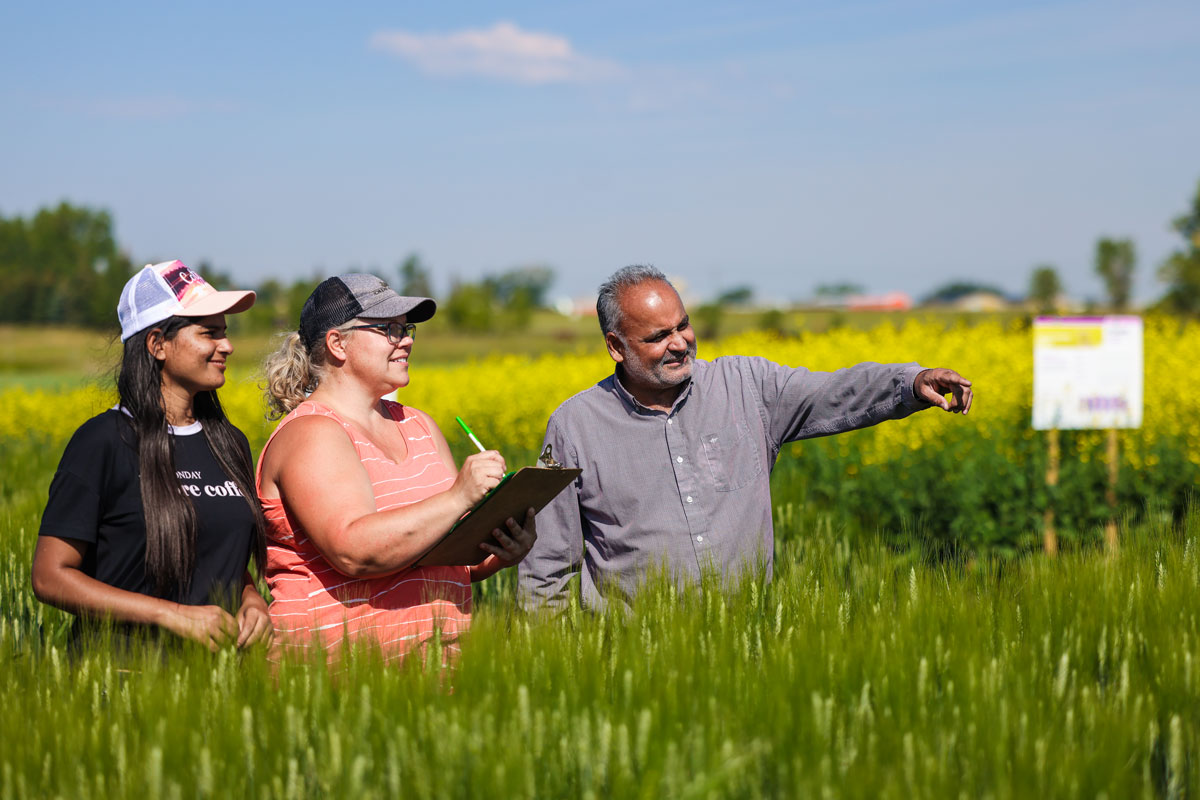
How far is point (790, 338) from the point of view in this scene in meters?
15.9

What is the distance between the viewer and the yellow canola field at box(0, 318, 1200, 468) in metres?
9.69

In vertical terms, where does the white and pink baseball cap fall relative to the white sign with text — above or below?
above

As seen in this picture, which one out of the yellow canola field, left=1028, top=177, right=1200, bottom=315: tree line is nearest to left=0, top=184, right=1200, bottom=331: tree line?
left=1028, top=177, right=1200, bottom=315: tree line

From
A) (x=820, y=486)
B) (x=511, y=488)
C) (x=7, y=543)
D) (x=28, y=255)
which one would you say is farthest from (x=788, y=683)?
(x=28, y=255)

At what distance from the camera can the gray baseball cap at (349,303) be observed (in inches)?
119

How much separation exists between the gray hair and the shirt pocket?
0.51m

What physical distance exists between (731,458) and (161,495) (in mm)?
1801

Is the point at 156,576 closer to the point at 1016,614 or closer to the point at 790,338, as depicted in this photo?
the point at 1016,614

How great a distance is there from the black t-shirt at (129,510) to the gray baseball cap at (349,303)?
0.44 meters

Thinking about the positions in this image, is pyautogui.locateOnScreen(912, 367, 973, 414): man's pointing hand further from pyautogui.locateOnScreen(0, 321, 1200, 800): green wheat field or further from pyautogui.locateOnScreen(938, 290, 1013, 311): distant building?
pyautogui.locateOnScreen(938, 290, 1013, 311): distant building

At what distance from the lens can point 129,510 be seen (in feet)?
8.86

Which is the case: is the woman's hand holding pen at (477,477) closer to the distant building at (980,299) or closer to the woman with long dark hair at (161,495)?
the woman with long dark hair at (161,495)

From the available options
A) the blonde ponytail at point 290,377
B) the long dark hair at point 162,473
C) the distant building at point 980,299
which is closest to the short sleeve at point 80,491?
the long dark hair at point 162,473

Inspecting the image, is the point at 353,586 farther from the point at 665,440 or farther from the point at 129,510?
the point at 665,440
